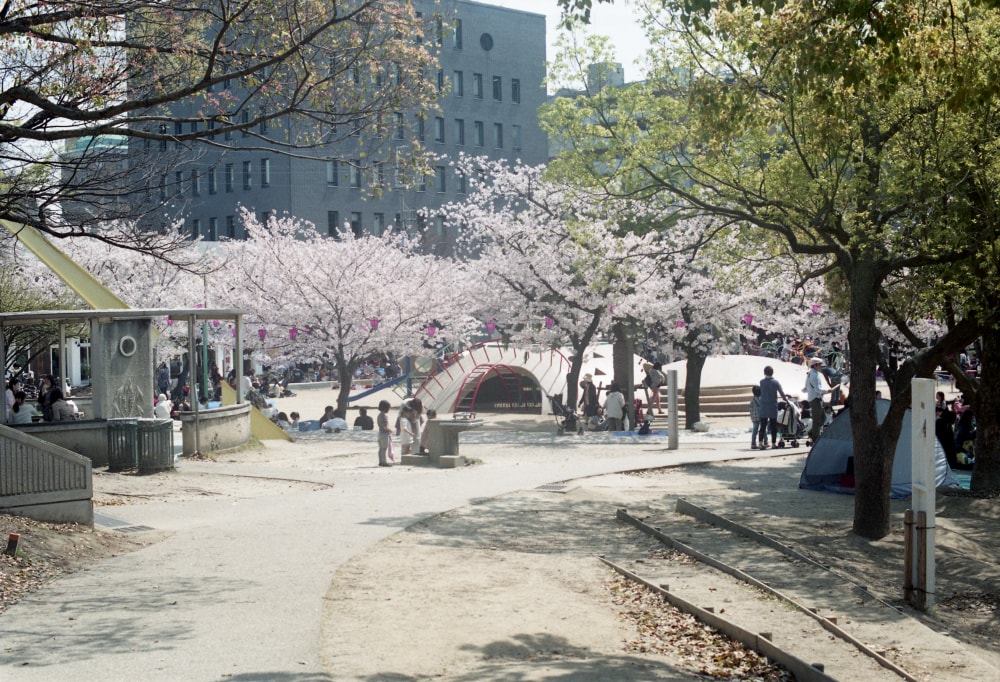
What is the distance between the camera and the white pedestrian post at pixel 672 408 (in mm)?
25469

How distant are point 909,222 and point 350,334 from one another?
→ 82.7 feet

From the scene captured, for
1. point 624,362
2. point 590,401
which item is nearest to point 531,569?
point 590,401

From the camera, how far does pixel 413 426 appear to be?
77.1 feet

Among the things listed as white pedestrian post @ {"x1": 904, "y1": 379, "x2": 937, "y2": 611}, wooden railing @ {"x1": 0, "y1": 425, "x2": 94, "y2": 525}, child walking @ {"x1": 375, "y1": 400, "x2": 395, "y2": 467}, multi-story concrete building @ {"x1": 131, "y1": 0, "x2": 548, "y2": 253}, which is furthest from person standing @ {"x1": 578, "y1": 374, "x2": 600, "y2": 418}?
multi-story concrete building @ {"x1": 131, "y1": 0, "x2": 548, "y2": 253}

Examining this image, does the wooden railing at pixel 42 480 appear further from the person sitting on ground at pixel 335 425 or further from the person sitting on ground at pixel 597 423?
the person sitting on ground at pixel 597 423

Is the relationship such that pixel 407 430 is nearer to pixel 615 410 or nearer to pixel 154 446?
pixel 154 446

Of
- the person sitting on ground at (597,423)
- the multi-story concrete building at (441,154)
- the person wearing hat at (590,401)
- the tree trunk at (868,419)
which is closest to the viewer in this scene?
the tree trunk at (868,419)

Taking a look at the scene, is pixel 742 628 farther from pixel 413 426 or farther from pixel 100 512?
pixel 413 426

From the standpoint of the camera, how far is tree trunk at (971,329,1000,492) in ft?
55.1

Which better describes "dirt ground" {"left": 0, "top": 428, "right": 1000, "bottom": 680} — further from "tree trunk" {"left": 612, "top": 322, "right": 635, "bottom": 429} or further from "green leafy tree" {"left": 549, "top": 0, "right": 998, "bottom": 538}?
"tree trunk" {"left": 612, "top": 322, "right": 635, "bottom": 429}

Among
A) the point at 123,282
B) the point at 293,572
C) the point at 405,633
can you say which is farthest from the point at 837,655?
the point at 123,282

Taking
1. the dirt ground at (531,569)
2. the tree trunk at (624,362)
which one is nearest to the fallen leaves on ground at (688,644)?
the dirt ground at (531,569)

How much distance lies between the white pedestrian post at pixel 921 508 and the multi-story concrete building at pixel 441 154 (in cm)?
5399

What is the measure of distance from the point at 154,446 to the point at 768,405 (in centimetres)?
1332
